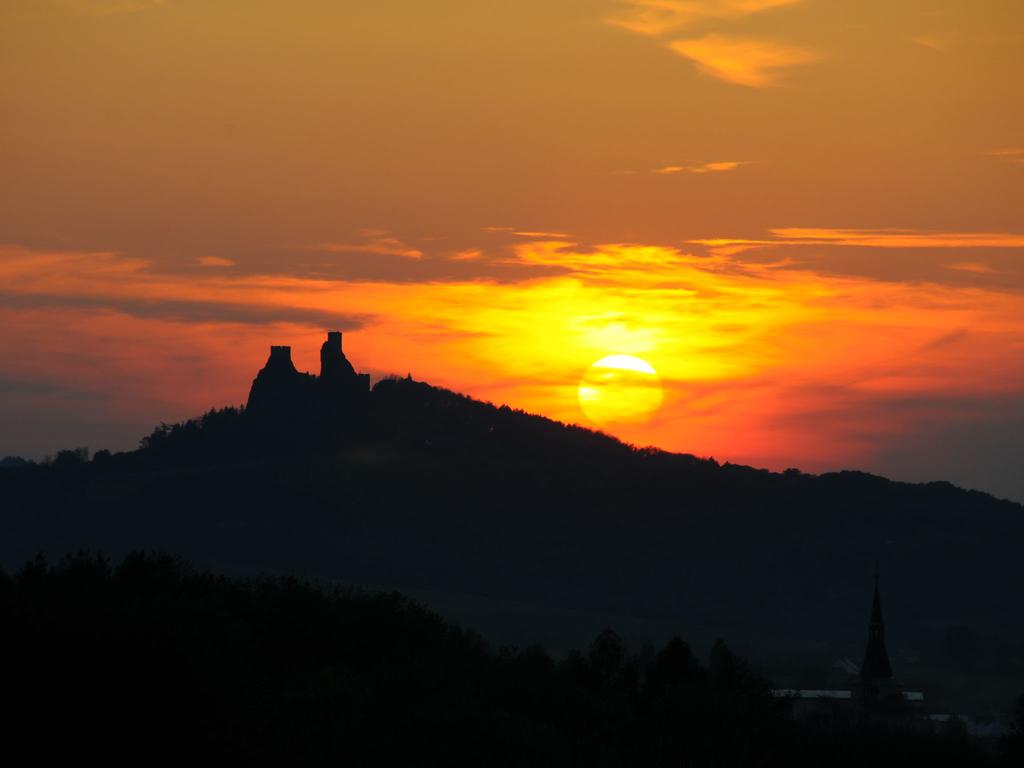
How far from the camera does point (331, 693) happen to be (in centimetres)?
8294

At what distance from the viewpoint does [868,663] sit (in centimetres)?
18325

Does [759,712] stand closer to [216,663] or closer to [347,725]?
[347,725]

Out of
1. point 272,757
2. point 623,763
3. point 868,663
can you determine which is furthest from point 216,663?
point 868,663

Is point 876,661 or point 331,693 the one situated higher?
point 876,661

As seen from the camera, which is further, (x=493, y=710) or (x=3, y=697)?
(x=493, y=710)

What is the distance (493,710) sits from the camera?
85.3 meters

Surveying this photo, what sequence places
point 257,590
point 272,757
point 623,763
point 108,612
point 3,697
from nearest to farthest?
1. point 3,697
2. point 272,757
3. point 108,612
4. point 623,763
5. point 257,590

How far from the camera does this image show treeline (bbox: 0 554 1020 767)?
63.8m

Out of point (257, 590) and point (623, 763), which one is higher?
point (257, 590)

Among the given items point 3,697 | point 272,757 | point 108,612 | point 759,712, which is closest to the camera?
point 3,697

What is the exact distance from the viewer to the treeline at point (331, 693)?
A: 209ft

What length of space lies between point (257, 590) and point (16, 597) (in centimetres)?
4315

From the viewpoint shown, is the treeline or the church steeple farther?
the church steeple

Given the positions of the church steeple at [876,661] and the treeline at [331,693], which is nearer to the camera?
the treeline at [331,693]
